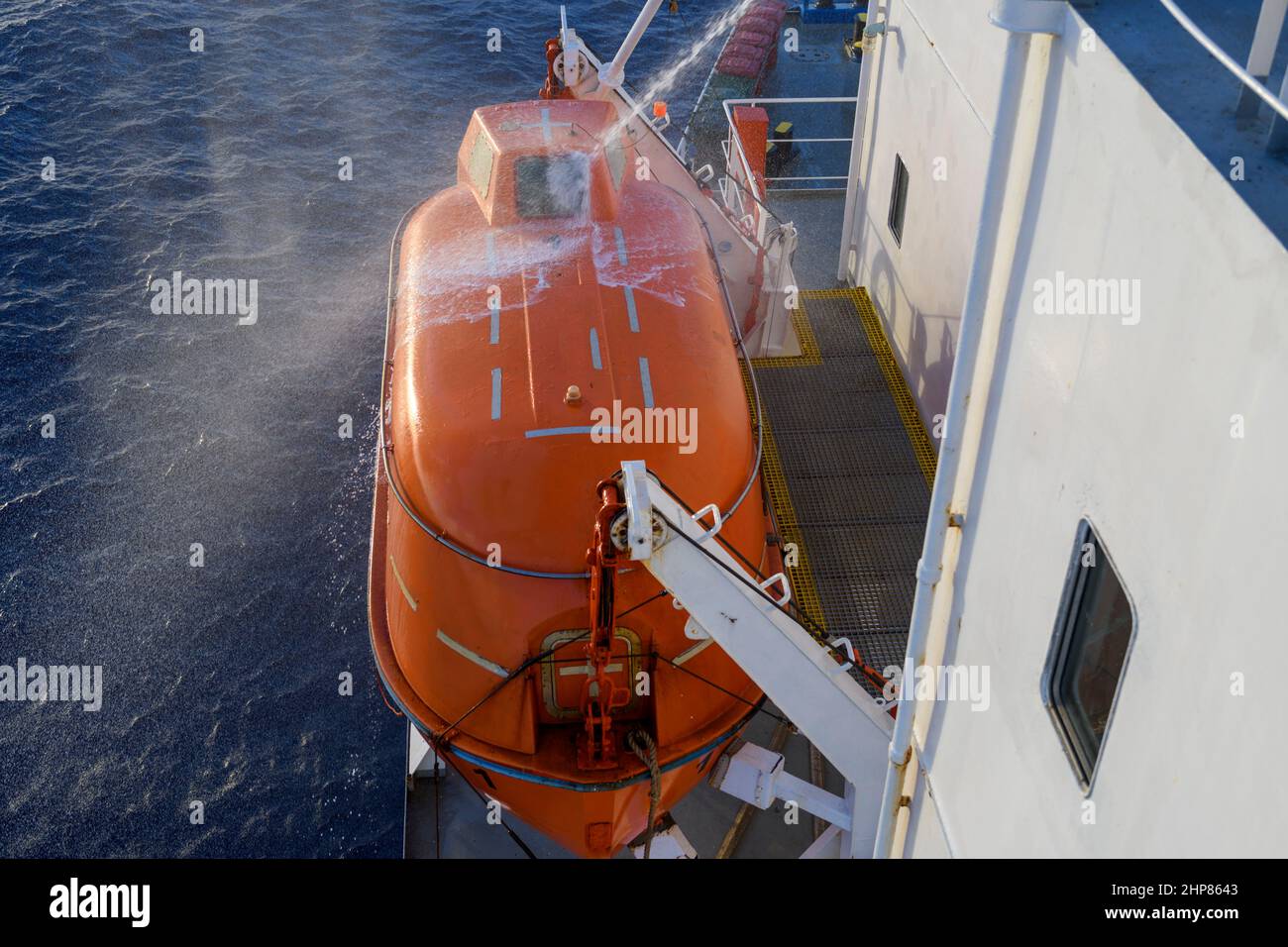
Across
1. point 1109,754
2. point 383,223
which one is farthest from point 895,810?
point 383,223

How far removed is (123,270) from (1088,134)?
730 inches

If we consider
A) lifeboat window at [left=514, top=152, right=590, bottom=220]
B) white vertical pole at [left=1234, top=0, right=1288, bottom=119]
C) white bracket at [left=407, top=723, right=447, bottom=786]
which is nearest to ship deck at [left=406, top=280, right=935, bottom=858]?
white bracket at [left=407, top=723, right=447, bottom=786]

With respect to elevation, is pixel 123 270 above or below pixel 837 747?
below

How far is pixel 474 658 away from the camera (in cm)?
722

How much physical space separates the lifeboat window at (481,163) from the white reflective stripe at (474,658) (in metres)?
4.09

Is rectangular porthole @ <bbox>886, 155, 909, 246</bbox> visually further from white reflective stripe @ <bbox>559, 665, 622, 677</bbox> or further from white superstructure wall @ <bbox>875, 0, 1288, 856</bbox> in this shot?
white superstructure wall @ <bbox>875, 0, 1288, 856</bbox>

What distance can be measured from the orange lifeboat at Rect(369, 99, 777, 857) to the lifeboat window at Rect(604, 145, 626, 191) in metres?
1.10

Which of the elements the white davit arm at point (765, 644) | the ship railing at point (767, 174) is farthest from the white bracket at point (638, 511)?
the ship railing at point (767, 174)

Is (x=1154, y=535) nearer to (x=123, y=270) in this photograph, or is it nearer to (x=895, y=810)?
(x=895, y=810)

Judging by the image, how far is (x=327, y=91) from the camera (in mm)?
24016

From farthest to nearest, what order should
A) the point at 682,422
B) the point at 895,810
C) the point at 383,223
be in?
the point at 383,223 → the point at 682,422 → the point at 895,810

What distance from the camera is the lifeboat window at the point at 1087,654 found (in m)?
3.33

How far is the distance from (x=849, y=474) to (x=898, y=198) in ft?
10.9
